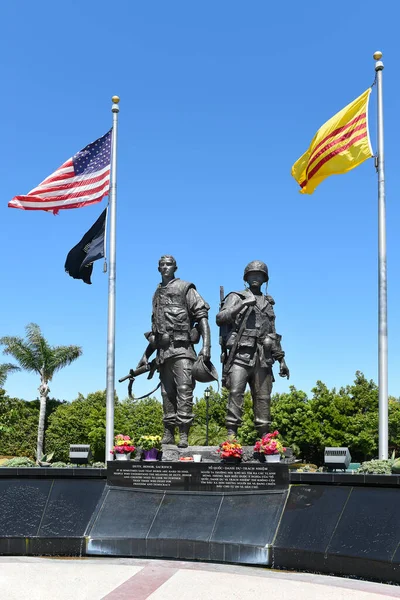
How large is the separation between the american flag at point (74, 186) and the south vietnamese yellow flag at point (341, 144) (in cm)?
421

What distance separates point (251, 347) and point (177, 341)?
1.21 metres

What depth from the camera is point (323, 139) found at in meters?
12.1

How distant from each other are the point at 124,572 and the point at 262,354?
4.27 m

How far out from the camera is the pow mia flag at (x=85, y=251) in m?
13.5

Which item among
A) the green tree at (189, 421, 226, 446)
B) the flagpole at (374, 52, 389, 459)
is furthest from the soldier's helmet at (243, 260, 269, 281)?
the green tree at (189, 421, 226, 446)

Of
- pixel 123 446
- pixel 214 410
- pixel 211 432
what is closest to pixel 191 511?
pixel 123 446

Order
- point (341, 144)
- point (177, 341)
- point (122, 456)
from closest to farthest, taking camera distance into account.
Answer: point (122, 456)
point (177, 341)
point (341, 144)

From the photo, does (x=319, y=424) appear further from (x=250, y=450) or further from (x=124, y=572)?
(x=124, y=572)

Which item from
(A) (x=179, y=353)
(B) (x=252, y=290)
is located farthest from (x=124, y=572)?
(B) (x=252, y=290)


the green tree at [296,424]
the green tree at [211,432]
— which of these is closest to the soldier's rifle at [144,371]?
the green tree at [211,432]

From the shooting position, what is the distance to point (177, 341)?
10.8m

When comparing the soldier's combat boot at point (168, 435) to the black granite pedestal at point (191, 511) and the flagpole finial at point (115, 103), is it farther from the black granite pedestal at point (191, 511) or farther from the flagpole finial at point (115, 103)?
the flagpole finial at point (115, 103)

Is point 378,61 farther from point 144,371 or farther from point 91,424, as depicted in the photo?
point 91,424

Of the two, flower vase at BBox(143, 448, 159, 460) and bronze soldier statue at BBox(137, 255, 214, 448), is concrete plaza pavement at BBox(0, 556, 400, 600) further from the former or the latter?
bronze soldier statue at BBox(137, 255, 214, 448)
